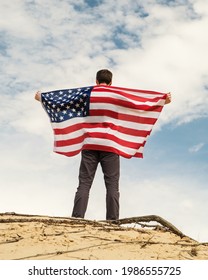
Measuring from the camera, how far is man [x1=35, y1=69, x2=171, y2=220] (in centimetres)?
632

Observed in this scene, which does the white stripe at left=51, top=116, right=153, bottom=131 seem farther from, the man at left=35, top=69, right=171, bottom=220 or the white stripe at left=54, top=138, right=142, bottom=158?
the man at left=35, top=69, right=171, bottom=220

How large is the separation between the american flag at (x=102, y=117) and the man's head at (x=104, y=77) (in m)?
0.08

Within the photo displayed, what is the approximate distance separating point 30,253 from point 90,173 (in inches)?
101

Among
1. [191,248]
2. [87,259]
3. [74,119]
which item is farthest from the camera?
[74,119]

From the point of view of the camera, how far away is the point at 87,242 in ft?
13.9

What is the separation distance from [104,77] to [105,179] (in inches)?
55.1

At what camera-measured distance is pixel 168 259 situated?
3.87m

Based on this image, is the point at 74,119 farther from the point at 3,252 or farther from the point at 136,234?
the point at 3,252

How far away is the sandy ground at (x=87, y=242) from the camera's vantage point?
3.88 m

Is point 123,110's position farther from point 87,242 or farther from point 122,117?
point 87,242

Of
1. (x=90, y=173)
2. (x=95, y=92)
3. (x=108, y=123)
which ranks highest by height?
(x=95, y=92)

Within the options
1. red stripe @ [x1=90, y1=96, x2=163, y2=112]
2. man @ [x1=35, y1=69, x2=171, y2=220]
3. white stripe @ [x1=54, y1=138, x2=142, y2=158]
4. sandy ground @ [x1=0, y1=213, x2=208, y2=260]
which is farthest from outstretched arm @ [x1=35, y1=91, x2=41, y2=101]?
sandy ground @ [x1=0, y1=213, x2=208, y2=260]

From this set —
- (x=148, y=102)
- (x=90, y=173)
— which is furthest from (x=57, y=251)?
(x=148, y=102)

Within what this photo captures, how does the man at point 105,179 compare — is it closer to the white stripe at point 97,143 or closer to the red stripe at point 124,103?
the white stripe at point 97,143
